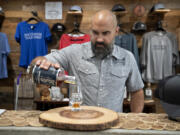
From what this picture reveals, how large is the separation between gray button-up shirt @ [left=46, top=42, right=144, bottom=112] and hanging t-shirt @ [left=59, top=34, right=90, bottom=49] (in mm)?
1819

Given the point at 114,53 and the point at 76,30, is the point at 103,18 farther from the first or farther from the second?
the point at 76,30

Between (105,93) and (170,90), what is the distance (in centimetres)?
70

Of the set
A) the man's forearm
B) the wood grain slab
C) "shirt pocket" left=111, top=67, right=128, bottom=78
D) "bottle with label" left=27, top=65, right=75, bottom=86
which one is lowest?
the man's forearm

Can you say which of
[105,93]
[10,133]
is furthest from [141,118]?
[10,133]

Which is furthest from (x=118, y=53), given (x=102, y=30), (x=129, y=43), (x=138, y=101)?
(x=129, y=43)

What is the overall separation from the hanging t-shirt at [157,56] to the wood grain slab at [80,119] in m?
2.64

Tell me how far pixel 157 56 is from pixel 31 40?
226cm

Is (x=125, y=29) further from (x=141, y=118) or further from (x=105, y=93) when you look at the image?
(x=141, y=118)

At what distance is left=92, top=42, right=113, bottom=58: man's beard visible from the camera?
1.67 meters

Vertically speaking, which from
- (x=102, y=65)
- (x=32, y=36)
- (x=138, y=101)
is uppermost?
(x=32, y=36)

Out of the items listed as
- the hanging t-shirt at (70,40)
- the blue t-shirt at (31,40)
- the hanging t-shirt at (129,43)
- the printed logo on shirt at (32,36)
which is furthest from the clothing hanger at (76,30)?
the hanging t-shirt at (129,43)

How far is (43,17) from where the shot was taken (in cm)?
406

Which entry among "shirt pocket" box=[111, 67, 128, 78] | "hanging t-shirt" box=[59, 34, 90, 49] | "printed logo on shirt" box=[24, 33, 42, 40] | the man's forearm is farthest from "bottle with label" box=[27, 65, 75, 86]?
"printed logo on shirt" box=[24, 33, 42, 40]

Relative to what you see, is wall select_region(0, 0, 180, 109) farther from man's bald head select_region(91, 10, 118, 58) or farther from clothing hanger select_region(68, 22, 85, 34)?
man's bald head select_region(91, 10, 118, 58)
